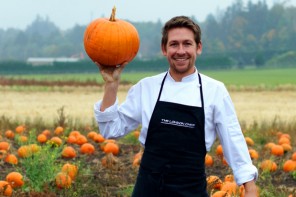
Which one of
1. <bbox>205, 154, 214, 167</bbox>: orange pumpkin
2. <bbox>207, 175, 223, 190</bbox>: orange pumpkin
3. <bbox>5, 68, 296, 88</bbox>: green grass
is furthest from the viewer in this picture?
<bbox>5, 68, 296, 88</bbox>: green grass

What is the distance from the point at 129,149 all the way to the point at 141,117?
5.91 m

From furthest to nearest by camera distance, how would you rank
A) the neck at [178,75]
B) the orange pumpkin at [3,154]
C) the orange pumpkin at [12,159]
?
the orange pumpkin at [3,154] < the orange pumpkin at [12,159] < the neck at [178,75]

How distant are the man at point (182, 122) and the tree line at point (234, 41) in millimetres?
79884

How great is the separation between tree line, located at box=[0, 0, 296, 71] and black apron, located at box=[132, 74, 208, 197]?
79.9 meters

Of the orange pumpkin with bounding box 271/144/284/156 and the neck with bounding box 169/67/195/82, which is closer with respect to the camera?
the neck with bounding box 169/67/195/82

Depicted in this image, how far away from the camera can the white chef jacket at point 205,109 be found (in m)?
4.02

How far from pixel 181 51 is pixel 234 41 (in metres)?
115

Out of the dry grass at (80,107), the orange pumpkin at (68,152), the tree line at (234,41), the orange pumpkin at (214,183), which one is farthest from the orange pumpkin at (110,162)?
the tree line at (234,41)

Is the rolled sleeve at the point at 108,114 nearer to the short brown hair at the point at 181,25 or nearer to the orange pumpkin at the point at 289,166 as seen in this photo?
the short brown hair at the point at 181,25

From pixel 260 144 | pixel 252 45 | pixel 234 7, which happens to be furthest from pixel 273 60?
pixel 260 144

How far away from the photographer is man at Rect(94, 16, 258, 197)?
13.2ft

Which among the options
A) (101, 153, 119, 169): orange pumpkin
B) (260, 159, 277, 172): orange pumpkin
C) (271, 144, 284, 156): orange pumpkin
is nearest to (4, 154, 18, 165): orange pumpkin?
(101, 153, 119, 169): orange pumpkin

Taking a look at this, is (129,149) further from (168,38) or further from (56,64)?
(56,64)

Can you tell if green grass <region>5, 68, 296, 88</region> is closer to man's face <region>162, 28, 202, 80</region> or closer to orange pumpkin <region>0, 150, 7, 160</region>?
orange pumpkin <region>0, 150, 7, 160</region>
